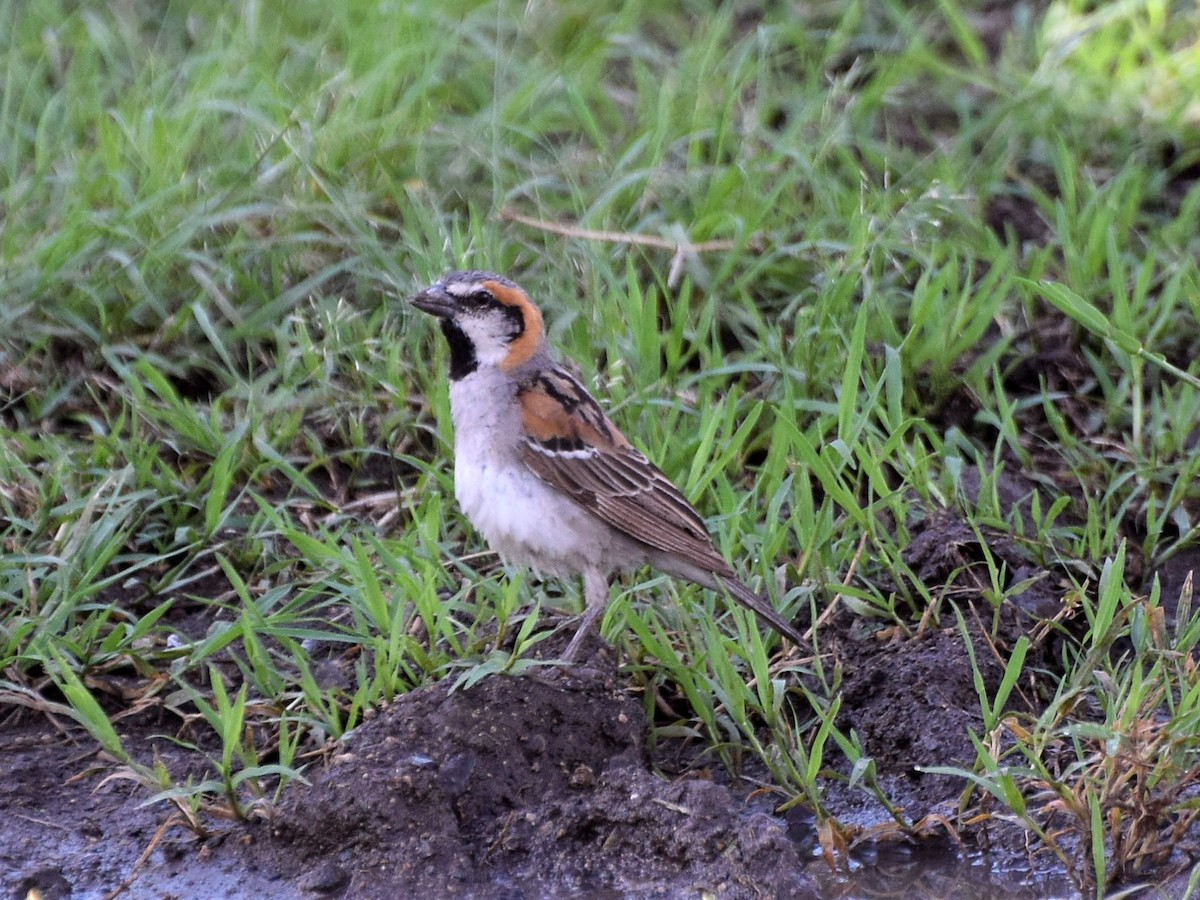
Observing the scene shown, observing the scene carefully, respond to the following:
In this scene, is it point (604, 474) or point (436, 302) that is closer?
point (604, 474)

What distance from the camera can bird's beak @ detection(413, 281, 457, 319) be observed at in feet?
18.9

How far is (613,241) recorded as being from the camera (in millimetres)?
6883

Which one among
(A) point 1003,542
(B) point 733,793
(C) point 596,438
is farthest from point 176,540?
(A) point 1003,542

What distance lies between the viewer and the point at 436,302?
18.9ft

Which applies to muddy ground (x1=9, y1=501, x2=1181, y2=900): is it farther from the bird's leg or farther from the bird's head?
the bird's head

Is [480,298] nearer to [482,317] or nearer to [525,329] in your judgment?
[482,317]

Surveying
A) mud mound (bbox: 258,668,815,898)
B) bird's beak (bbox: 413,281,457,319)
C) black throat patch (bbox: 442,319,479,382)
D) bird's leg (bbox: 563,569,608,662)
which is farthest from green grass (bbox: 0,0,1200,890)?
bird's beak (bbox: 413,281,457,319)

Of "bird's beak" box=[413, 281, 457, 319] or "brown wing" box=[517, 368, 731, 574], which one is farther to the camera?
"bird's beak" box=[413, 281, 457, 319]

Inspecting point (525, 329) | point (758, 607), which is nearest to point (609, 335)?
point (525, 329)

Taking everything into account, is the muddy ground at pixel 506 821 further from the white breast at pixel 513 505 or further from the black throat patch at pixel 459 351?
the black throat patch at pixel 459 351

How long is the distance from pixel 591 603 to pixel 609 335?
1.28 metres

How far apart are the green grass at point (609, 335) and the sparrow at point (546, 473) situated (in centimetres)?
18

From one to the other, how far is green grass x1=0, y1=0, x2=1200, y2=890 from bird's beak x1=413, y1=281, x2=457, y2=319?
53cm

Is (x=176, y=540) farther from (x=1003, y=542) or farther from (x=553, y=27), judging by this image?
(x=553, y=27)
